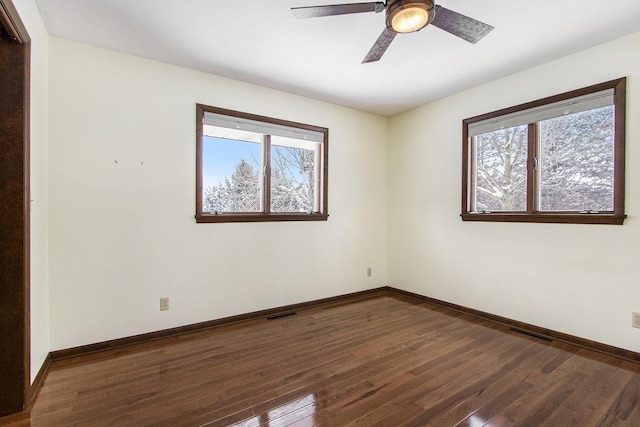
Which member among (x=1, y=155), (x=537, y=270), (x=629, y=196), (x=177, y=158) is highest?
(x=177, y=158)

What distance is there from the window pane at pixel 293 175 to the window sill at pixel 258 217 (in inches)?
4.6

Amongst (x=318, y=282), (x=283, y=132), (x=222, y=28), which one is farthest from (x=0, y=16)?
(x=318, y=282)

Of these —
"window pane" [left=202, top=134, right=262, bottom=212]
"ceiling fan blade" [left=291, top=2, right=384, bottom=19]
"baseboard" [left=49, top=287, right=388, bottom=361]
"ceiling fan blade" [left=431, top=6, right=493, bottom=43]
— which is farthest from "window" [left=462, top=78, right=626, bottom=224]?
"window pane" [left=202, top=134, right=262, bottom=212]

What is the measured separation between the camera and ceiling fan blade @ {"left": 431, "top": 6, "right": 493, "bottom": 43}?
5.52ft

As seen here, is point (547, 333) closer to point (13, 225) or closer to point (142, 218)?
point (142, 218)

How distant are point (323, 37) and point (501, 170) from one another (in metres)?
2.33

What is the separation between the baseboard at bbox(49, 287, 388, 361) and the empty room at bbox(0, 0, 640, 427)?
2cm

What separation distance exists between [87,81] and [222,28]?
124 centimetres

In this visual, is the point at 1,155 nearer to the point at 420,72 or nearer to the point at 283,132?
the point at 283,132

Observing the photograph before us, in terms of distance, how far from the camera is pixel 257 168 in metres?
3.48

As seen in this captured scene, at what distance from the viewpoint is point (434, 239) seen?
3891mm

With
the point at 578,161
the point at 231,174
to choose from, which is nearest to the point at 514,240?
the point at 578,161

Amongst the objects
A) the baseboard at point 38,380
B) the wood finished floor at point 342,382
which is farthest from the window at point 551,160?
the baseboard at point 38,380

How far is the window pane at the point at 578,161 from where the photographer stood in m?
2.58
